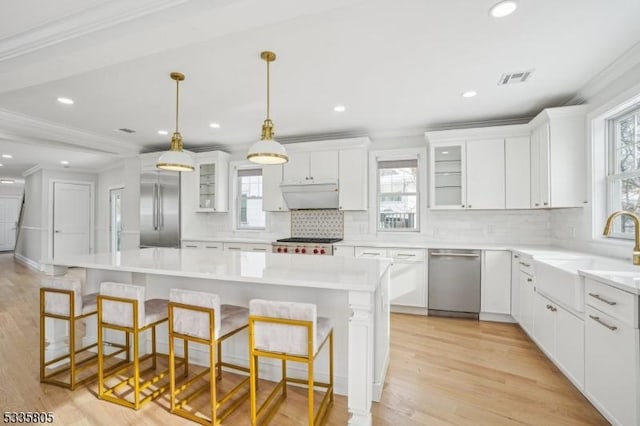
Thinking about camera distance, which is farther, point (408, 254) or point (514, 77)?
point (408, 254)

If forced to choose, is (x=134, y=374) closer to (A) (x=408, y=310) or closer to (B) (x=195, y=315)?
(B) (x=195, y=315)

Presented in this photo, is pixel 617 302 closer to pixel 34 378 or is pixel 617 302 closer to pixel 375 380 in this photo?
pixel 375 380

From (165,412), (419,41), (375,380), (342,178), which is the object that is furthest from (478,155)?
(165,412)

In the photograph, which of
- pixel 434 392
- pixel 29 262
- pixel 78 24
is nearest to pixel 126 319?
pixel 78 24

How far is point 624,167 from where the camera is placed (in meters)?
2.75

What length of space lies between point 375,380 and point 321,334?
0.66 metres

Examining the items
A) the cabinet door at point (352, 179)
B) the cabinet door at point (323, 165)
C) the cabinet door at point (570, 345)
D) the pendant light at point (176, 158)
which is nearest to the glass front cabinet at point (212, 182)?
the cabinet door at point (323, 165)

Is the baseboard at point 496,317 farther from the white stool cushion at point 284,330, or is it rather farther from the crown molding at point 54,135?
the crown molding at point 54,135

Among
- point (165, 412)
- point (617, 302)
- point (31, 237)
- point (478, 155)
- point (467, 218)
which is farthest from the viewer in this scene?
point (31, 237)

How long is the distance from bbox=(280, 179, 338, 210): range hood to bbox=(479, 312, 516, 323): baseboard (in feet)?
7.69

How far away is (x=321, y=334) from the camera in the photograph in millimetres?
1756

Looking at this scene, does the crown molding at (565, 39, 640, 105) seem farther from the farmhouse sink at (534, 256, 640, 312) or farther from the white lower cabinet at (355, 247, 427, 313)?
the white lower cabinet at (355, 247, 427, 313)

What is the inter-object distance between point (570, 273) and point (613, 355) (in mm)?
555

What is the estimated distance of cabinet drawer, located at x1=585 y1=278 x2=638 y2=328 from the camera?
5.16 feet
